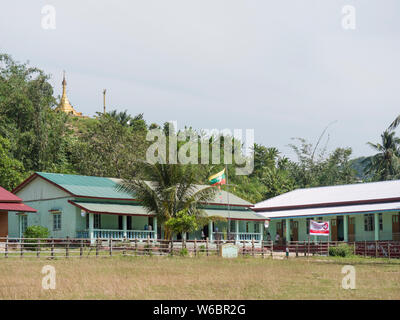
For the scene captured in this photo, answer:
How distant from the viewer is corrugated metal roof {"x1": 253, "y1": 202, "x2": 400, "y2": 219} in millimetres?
44562

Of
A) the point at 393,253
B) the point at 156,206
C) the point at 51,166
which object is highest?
the point at 51,166

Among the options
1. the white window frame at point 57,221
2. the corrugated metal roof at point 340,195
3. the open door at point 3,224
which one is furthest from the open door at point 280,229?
the open door at point 3,224

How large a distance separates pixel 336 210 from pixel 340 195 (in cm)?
408

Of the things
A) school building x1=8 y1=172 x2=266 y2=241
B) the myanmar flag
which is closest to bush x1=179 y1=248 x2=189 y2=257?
school building x1=8 y1=172 x2=266 y2=241

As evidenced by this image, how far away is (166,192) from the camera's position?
3694cm

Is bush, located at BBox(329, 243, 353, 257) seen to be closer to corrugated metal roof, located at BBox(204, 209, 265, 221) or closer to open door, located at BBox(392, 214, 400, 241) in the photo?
open door, located at BBox(392, 214, 400, 241)

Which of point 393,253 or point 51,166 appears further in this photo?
point 51,166

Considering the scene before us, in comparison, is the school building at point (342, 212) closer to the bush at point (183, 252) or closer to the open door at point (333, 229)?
the open door at point (333, 229)

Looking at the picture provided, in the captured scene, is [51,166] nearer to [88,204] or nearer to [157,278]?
[88,204]

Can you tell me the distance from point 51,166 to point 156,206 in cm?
2047
